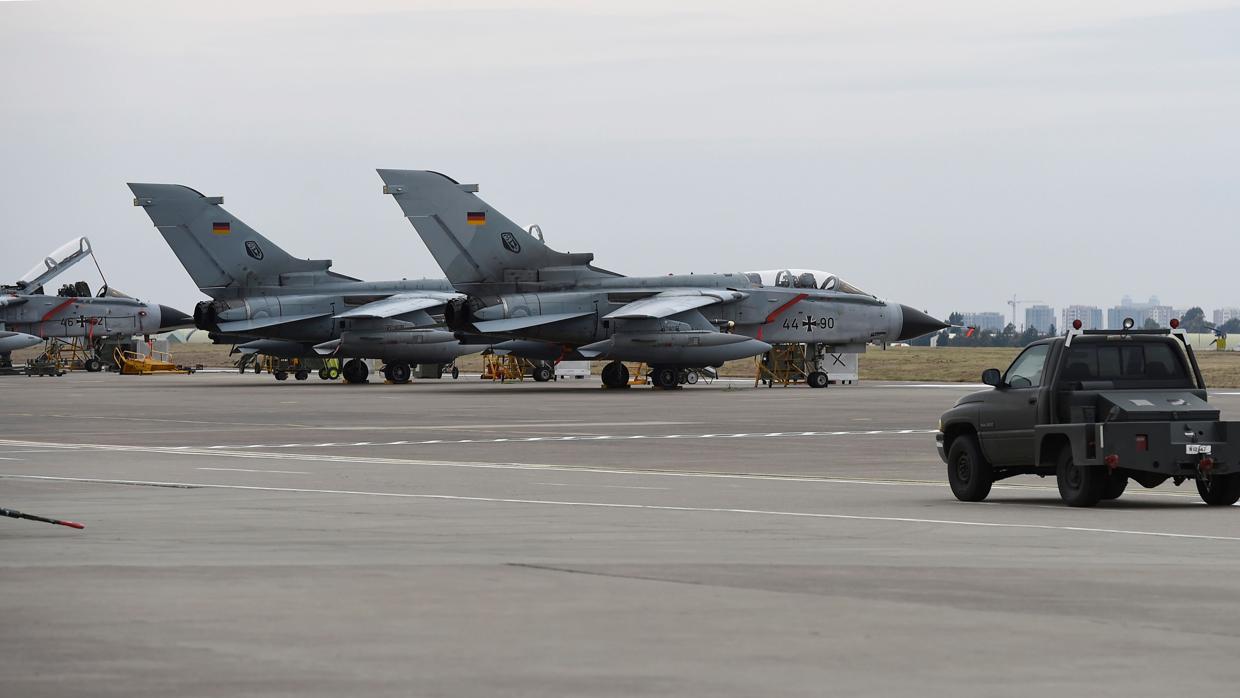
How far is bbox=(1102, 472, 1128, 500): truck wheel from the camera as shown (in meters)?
16.0

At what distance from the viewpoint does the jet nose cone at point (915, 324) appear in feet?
184

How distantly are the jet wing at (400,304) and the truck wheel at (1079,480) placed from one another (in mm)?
40673

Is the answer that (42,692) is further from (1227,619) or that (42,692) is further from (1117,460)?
(1117,460)

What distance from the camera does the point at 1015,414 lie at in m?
16.6

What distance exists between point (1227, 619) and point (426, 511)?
8115mm

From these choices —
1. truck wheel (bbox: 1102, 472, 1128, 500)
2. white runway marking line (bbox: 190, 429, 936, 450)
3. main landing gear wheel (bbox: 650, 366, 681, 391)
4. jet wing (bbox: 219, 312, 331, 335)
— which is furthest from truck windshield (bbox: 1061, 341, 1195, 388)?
jet wing (bbox: 219, 312, 331, 335)

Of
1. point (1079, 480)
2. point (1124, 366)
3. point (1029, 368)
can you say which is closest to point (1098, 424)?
point (1079, 480)

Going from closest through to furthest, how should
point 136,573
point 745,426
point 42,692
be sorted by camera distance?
point 42,692 → point 136,573 → point 745,426

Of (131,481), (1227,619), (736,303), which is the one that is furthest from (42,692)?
(736,303)

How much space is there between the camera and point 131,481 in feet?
62.4

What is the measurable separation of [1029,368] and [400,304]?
42.6m

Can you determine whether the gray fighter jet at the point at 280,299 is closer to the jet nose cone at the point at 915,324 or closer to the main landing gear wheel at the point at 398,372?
the main landing gear wheel at the point at 398,372

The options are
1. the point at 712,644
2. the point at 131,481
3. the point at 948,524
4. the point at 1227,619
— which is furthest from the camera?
the point at 131,481

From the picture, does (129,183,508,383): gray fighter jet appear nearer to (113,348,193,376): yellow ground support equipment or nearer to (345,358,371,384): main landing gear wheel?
(345,358,371,384): main landing gear wheel
